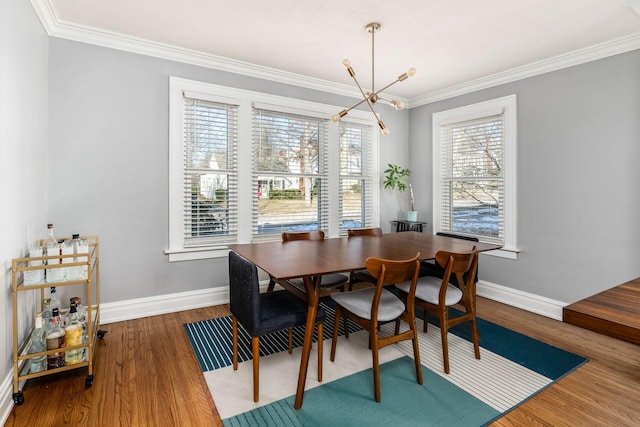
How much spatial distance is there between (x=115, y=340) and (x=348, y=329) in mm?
1927

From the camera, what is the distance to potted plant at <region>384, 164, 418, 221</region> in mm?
4445

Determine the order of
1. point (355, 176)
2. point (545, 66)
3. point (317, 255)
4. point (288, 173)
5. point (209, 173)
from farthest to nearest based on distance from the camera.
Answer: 1. point (355, 176)
2. point (288, 173)
3. point (209, 173)
4. point (545, 66)
5. point (317, 255)

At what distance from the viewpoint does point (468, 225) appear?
4.22 m

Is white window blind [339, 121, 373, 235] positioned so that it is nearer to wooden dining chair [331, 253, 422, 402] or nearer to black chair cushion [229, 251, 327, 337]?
wooden dining chair [331, 253, 422, 402]

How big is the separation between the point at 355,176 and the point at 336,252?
222 centimetres

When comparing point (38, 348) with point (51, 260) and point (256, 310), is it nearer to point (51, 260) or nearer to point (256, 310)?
point (51, 260)

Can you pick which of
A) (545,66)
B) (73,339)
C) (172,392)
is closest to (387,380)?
(172,392)

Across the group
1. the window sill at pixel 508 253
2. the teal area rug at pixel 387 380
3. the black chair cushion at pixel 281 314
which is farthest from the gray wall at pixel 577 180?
the black chair cushion at pixel 281 314

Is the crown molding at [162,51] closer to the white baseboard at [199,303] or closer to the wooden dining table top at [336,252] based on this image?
the wooden dining table top at [336,252]

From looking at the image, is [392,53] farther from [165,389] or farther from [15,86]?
[165,389]

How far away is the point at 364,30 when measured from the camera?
2768 mm

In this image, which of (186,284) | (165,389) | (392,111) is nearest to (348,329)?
(165,389)

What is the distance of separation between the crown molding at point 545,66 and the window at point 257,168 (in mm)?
1077

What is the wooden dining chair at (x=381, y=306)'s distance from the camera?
190 cm
